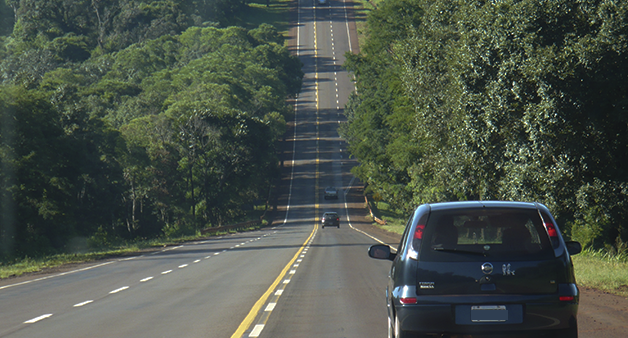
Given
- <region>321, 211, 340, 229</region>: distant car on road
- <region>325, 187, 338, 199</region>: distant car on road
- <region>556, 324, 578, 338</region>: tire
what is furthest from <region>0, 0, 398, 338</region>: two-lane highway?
<region>325, 187, 338, 199</region>: distant car on road

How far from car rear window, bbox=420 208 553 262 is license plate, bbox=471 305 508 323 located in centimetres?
42

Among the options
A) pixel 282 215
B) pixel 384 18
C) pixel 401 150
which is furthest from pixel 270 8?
pixel 401 150

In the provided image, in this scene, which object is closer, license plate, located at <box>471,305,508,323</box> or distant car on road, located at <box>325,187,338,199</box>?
license plate, located at <box>471,305,508,323</box>

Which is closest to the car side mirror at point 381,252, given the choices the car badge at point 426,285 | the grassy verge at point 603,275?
the car badge at point 426,285

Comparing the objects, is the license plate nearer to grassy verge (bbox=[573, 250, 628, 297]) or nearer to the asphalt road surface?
the asphalt road surface

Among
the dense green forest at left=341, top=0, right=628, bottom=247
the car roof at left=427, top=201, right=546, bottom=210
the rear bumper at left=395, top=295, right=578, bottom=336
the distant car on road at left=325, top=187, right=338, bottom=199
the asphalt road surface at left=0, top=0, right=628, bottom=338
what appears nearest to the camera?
the rear bumper at left=395, top=295, right=578, bottom=336

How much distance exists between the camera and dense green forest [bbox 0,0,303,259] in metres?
41.2

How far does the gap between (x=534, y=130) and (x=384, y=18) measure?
133ft

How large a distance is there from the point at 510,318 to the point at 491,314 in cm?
16

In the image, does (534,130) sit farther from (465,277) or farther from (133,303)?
(465,277)

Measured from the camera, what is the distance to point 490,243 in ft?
20.4

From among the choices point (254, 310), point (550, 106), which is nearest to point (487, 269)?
point (254, 310)

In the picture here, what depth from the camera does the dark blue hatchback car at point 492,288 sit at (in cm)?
582

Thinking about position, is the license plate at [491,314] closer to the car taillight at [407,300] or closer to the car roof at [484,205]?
the car taillight at [407,300]
